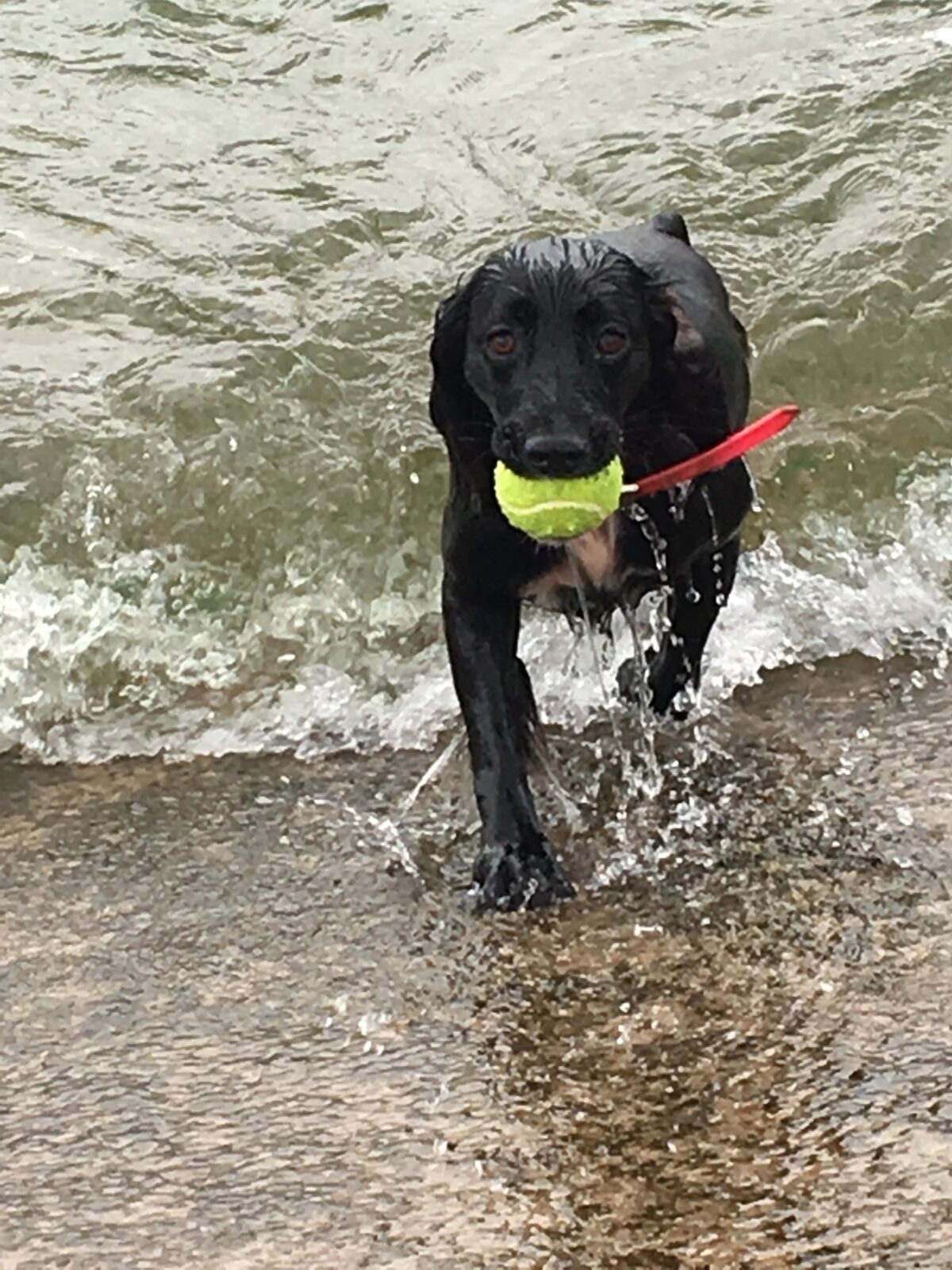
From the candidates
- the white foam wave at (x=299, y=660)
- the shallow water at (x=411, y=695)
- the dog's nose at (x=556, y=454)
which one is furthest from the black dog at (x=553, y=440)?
the white foam wave at (x=299, y=660)

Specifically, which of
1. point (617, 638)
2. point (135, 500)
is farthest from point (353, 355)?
point (617, 638)

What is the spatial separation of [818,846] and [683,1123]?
1.13m

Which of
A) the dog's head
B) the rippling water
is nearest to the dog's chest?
the dog's head

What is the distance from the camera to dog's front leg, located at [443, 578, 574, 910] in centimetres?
361

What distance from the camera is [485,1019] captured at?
3.07 metres

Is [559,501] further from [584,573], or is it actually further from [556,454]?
[584,573]

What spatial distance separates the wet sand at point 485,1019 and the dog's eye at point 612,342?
1039 millimetres

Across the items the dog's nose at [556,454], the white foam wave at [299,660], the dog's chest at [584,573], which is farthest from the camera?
the white foam wave at [299,660]

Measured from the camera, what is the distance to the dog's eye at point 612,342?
11.6 feet

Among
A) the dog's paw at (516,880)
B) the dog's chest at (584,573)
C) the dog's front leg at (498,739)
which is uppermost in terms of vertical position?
the dog's chest at (584,573)

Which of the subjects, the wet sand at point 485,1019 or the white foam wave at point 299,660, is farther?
the white foam wave at point 299,660

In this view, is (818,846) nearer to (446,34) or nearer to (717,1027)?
(717,1027)

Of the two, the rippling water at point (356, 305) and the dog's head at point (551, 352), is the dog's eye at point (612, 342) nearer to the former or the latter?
the dog's head at point (551, 352)

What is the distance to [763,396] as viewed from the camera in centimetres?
630
